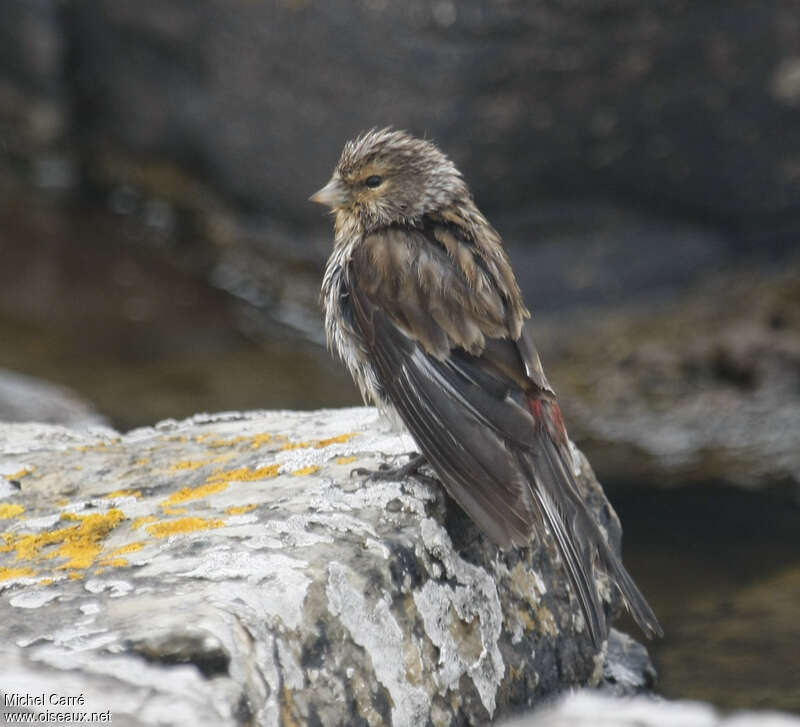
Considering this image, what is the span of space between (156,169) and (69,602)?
26.8ft

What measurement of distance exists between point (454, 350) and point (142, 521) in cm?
114

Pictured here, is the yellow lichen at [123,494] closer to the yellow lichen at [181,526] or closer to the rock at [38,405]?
the yellow lichen at [181,526]

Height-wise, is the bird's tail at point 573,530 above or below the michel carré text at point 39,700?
above

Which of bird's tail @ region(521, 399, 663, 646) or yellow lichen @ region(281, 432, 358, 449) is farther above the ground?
yellow lichen @ region(281, 432, 358, 449)

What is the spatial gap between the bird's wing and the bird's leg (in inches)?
4.2

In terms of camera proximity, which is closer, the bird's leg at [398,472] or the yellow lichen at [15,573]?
the yellow lichen at [15,573]

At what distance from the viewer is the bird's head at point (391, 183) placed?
16.5ft

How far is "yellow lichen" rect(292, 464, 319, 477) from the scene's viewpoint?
13.5ft

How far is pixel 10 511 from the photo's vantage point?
399cm

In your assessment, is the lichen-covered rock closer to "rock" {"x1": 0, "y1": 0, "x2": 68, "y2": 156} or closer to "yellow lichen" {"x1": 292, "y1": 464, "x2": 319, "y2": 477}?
"yellow lichen" {"x1": 292, "y1": 464, "x2": 319, "y2": 477}

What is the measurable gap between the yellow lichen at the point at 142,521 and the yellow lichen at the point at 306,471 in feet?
1.62

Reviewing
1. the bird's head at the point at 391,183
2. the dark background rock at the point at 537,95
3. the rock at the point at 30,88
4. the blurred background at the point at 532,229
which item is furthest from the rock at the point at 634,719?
the rock at the point at 30,88

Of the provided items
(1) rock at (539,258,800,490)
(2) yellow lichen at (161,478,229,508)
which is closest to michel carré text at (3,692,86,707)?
(2) yellow lichen at (161,478,229,508)

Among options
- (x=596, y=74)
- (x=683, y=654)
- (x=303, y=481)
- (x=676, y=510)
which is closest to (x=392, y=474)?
(x=303, y=481)
